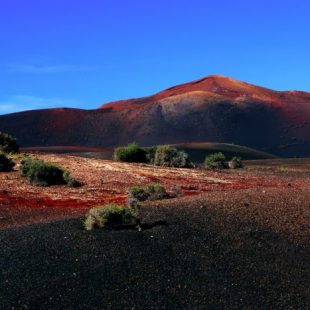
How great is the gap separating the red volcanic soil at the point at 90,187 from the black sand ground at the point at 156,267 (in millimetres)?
3800

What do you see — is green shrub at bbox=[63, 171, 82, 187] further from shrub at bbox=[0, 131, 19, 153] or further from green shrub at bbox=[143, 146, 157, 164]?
green shrub at bbox=[143, 146, 157, 164]

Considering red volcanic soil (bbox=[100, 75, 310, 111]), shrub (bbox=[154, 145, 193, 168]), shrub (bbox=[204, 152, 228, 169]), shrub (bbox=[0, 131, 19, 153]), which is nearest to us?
shrub (bbox=[0, 131, 19, 153])

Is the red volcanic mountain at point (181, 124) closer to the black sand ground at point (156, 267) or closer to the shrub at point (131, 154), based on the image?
the shrub at point (131, 154)

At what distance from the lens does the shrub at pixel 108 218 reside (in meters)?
11.6

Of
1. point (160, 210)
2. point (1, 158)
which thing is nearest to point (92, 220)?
point (160, 210)

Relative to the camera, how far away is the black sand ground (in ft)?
27.5

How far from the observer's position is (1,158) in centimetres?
2438

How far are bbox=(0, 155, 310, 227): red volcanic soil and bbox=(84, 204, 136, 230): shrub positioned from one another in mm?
3046

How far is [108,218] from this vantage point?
11.7 m

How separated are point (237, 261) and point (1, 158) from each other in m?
15.9

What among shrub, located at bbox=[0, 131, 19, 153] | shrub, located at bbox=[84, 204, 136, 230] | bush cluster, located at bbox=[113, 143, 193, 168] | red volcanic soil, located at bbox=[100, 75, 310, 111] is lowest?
shrub, located at bbox=[84, 204, 136, 230]

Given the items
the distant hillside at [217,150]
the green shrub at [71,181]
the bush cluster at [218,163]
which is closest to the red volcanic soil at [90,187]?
the green shrub at [71,181]

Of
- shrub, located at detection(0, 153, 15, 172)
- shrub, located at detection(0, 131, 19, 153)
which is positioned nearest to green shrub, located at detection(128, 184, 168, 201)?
shrub, located at detection(0, 153, 15, 172)

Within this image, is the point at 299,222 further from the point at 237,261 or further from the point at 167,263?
the point at 167,263
